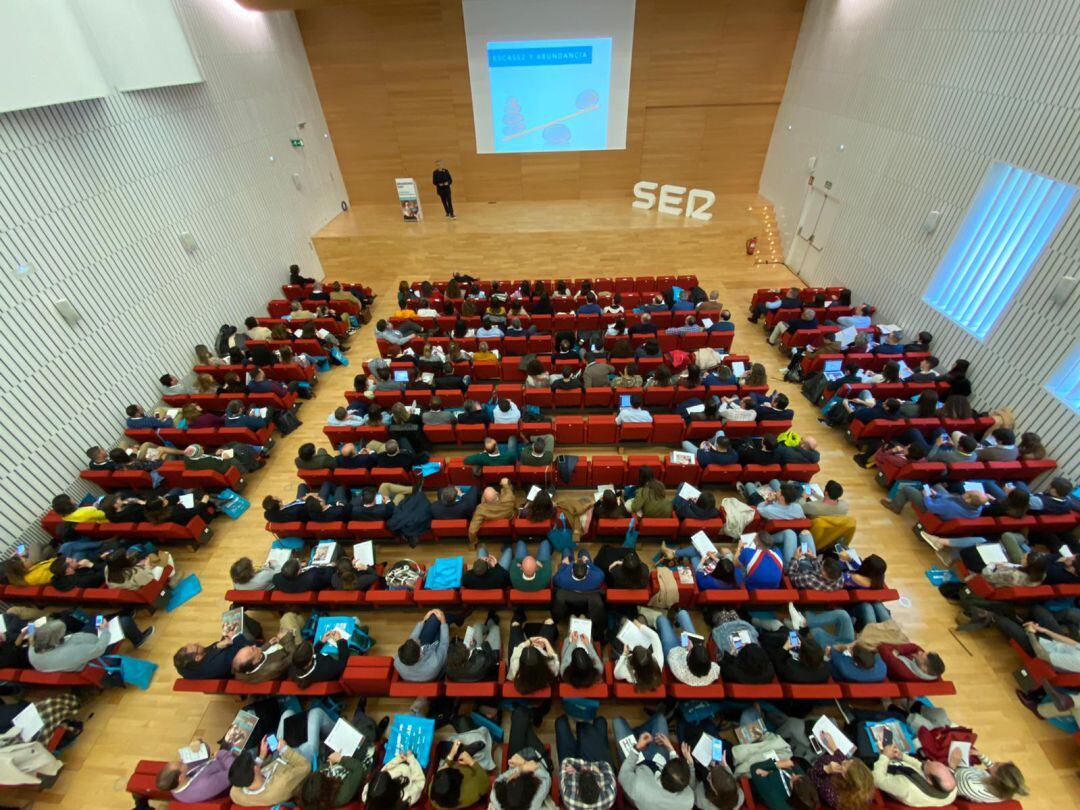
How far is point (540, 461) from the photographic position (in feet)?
18.7

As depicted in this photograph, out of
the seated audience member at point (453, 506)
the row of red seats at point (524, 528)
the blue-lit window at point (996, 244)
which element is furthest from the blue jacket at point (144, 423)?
the blue-lit window at point (996, 244)

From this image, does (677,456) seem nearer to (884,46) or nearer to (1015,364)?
(1015,364)

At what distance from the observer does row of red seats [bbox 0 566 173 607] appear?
4.86 metres

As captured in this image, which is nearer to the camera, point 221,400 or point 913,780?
point 913,780

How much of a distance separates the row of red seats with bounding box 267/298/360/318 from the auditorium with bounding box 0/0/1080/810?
0.17 feet

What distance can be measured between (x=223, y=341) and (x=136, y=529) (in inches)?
169

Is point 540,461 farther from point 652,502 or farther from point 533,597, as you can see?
point 533,597

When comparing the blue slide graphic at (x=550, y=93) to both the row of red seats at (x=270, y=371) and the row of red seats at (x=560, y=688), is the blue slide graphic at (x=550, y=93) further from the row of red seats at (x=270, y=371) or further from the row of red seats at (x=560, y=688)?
the row of red seats at (x=560, y=688)

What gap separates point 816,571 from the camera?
14.9ft

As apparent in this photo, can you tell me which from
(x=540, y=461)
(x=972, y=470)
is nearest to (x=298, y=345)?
(x=540, y=461)

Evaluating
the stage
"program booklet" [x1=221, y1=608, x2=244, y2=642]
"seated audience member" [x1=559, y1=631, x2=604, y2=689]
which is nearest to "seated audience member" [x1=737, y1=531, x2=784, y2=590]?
"seated audience member" [x1=559, y1=631, x2=604, y2=689]

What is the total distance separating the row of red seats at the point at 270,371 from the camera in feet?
26.0

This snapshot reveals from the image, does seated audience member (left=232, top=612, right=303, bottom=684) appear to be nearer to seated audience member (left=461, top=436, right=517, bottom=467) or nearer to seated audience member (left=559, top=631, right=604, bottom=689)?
seated audience member (left=559, top=631, right=604, bottom=689)

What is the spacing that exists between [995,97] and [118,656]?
12.4 metres
